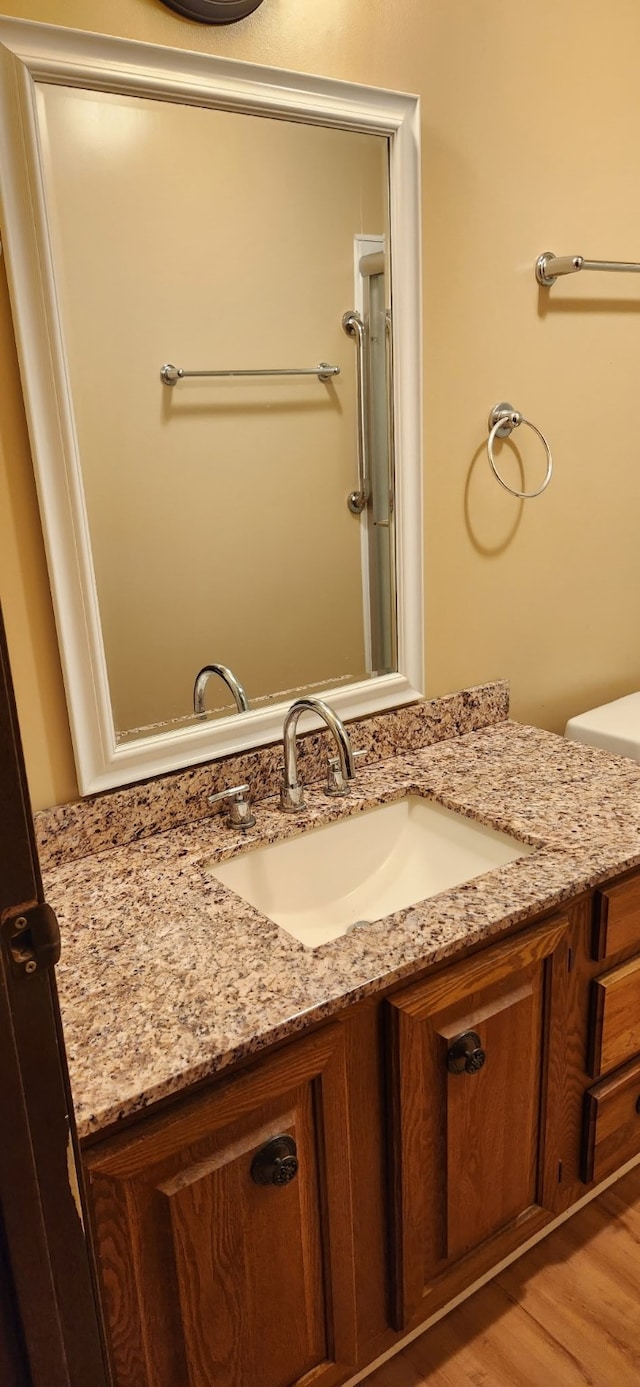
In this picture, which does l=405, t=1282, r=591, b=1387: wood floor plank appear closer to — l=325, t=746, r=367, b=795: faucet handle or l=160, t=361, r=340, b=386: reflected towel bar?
l=325, t=746, r=367, b=795: faucet handle

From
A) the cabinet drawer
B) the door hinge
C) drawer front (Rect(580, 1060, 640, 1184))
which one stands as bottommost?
drawer front (Rect(580, 1060, 640, 1184))

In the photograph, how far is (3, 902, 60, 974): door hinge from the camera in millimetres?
580

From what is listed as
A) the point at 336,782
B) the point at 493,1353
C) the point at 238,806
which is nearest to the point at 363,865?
the point at 336,782

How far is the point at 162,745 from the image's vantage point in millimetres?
1358

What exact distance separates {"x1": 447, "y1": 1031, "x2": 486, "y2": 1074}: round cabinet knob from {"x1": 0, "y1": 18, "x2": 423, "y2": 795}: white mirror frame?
1.85 ft

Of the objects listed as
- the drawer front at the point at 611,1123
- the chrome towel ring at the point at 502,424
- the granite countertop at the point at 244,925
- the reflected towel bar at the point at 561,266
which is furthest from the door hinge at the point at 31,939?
the reflected towel bar at the point at 561,266

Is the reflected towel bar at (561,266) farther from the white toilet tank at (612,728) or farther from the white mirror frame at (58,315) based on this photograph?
the white toilet tank at (612,728)

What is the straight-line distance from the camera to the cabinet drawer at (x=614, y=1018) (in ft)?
4.52

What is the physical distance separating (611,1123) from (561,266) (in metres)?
1.52

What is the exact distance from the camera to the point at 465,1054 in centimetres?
117

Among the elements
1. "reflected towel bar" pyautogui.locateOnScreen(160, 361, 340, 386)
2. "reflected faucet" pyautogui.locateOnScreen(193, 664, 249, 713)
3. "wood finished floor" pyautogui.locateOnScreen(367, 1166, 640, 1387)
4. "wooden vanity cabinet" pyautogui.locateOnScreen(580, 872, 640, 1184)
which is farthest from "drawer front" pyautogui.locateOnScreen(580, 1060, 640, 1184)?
"reflected towel bar" pyautogui.locateOnScreen(160, 361, 340, 386)

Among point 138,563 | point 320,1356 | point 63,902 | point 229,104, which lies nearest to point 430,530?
point 138,563

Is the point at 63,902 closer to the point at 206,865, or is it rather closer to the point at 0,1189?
the point at 206,865

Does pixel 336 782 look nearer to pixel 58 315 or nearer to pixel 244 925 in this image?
pixel 244 925
